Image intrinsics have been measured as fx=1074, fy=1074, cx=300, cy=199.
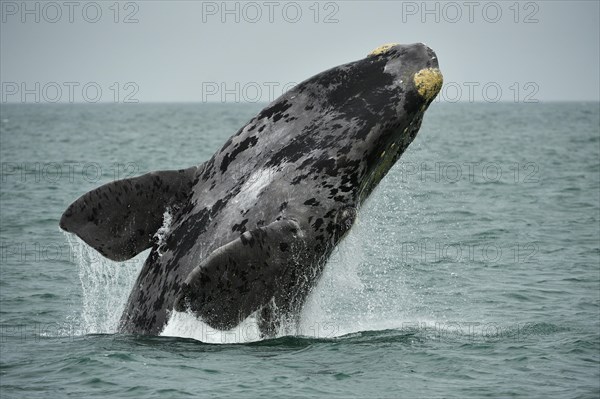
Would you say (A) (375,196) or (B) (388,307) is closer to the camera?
(A) (375,196)

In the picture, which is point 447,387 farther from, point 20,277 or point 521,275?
point 20,277

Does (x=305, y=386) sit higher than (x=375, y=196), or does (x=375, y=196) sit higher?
(x=375, y=196)

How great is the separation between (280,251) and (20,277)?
9.23 meters

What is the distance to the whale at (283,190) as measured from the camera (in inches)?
420

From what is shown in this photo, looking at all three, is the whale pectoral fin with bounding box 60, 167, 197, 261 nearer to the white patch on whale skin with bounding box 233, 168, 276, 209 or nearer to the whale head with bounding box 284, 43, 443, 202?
the white patch on whale skin with bounding box 233, 168, 276, 209

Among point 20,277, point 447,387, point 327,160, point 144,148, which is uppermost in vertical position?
point 144,148

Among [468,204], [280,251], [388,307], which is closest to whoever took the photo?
[280,251]

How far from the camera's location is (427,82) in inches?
429

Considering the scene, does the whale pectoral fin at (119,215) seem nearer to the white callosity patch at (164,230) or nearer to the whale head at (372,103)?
the white callosity patch at (164,230)

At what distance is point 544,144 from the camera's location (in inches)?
2746

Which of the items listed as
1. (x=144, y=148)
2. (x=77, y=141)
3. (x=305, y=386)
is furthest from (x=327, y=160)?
(x=77, y=141)

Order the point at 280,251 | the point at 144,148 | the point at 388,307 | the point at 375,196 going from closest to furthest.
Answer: the point at 280,251 < the point at 375,196 < the point at 388,307 < the point at 144,148

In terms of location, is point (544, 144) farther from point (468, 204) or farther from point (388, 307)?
point (388, 307)

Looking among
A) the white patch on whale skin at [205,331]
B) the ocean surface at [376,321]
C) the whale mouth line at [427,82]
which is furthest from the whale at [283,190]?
the ocean surface at [376,321]
